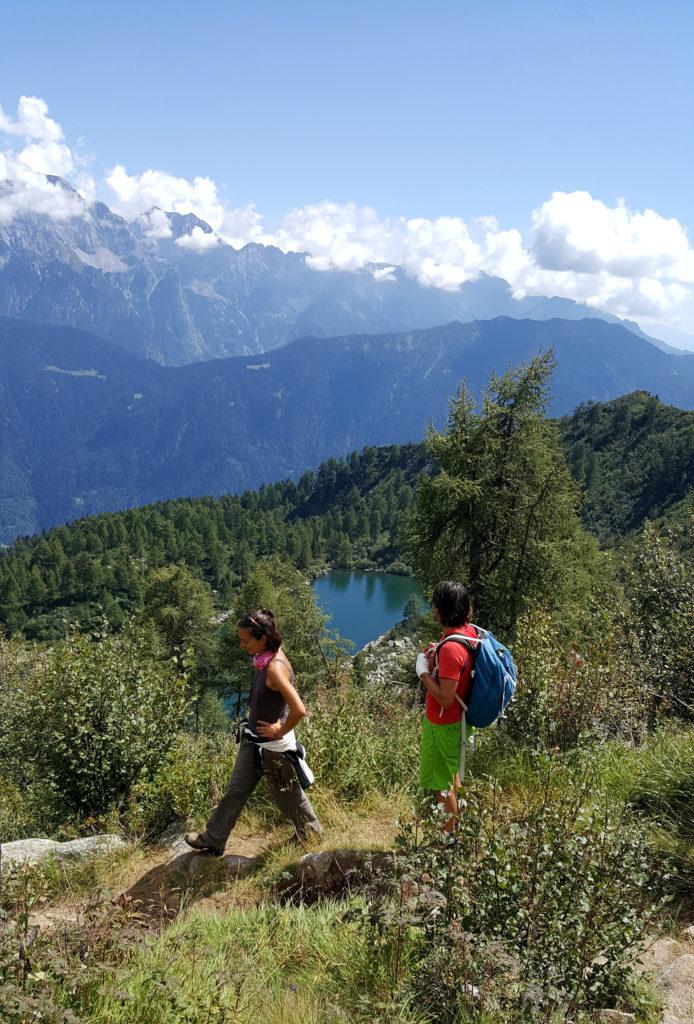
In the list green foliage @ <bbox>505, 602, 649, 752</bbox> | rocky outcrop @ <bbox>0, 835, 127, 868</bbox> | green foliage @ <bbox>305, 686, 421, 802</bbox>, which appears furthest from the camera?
green foliage @ <bbox>305, 686, 421, 802</bbox>

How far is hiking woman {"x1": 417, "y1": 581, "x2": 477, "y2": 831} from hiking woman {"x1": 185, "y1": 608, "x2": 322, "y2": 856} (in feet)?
3.60

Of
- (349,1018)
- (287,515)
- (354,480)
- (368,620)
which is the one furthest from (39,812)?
(354,480)

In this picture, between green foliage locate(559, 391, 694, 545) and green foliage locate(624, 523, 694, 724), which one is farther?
green foliage locate(559, 391, 694, 545)

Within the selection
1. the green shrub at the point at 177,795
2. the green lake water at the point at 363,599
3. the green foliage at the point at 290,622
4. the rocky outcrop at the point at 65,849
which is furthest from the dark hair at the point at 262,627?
the green lake water at the point at 363,599

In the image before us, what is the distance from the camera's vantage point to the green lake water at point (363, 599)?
107875 mm

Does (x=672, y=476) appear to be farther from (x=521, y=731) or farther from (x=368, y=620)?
(x=521, y=731)

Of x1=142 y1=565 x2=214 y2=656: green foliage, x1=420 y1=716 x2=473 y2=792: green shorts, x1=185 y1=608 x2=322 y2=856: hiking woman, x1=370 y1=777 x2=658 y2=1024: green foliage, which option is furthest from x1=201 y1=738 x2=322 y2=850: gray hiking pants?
x1=142 y1=565 x2=214 y2=656: green foliage

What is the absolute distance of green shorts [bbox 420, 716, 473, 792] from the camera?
427 centimetres

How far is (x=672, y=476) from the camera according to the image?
367 ft

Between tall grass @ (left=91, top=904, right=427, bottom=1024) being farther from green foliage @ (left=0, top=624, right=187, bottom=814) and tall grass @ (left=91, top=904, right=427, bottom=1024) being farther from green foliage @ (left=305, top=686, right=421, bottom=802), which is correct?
green foliage @ (left=0, top=624, right=187, bottom=814)

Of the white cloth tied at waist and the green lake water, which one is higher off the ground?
the white cloth tied at waist

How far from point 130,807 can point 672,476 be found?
12299cm

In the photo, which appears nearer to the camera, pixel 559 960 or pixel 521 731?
pixel 559 960

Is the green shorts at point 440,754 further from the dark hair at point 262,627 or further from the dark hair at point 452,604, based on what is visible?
the dark hair at point 262,627
